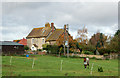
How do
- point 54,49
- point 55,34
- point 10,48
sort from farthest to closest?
point 55,34 → point 54,49 → point 10,48

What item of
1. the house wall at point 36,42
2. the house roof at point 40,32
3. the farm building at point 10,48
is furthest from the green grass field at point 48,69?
the house wall at point 36,42

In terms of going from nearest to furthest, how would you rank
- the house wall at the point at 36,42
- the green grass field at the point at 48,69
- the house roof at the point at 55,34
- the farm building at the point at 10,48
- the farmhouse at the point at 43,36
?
the green grass field at the point at 48,69
the farm building at the point at 10,48
the house roof at the point at 55,34
the farmhouse at the point at 43,36
the house wall at the point at 36,42

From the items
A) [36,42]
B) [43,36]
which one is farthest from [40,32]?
[36,42]

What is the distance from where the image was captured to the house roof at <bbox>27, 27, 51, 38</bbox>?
3071 inches

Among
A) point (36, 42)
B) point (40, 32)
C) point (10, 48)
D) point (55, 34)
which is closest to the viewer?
point (10, 48)

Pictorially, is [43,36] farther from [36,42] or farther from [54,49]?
[54,49]

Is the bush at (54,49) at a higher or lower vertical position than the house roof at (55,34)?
lower

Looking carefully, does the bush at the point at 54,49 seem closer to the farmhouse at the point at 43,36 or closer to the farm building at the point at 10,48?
the farm building at the point at 10,48

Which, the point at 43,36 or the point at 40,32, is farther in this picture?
the point at 40,32

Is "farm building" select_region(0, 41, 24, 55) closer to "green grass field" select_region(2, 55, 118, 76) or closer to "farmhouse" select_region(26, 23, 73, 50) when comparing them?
"farmhouse" select_region(26, 23, 73, 50)

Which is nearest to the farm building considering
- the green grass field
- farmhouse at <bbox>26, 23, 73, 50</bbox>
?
farmhouse at <bbox>26, 23, 73, 50</bbox>

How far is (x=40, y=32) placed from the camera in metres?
79.9

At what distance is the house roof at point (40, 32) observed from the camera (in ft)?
256

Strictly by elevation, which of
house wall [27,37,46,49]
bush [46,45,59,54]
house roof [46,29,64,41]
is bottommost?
bush [46,45,59,54]
